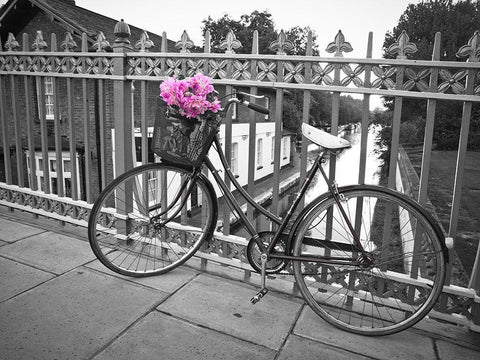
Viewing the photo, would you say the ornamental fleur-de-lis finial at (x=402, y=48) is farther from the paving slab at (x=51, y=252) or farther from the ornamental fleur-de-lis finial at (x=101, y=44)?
the paving slab at (x=51, y=252)

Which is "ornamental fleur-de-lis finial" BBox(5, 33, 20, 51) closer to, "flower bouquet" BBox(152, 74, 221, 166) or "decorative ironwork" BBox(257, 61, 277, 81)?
"flower bouquet" BBox(152, 74, 221, 166)

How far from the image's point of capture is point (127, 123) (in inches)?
130

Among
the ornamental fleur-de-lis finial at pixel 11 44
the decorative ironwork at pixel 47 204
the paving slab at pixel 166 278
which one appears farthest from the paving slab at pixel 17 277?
the ornamental fleur-de-lis finial at pixel 11 44

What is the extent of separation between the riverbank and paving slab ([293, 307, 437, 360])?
3.88 meters

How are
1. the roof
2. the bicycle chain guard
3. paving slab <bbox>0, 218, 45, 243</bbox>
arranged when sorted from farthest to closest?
the roof, paving slab <bbox>0, 218, 45, 243</bbox>, the bicycle chain guard

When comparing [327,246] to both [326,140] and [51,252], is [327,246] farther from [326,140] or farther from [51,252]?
[51,252]

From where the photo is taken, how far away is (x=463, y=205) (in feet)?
35.2

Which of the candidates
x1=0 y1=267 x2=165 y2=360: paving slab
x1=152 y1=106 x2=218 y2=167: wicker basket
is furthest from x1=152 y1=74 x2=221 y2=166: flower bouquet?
x1=0 y1=267 x2=165 y2=360: paving slab

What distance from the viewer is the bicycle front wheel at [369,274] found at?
2160mm

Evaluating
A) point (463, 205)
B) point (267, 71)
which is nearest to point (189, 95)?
point (267, 71)

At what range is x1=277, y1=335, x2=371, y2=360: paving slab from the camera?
199 centimetres

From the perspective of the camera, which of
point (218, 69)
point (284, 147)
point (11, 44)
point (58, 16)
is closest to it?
point (218, 69)

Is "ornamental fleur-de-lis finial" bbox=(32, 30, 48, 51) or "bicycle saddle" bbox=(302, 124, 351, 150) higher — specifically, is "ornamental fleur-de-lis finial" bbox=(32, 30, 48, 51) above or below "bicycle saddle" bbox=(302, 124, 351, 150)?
above

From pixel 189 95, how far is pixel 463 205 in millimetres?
11057
